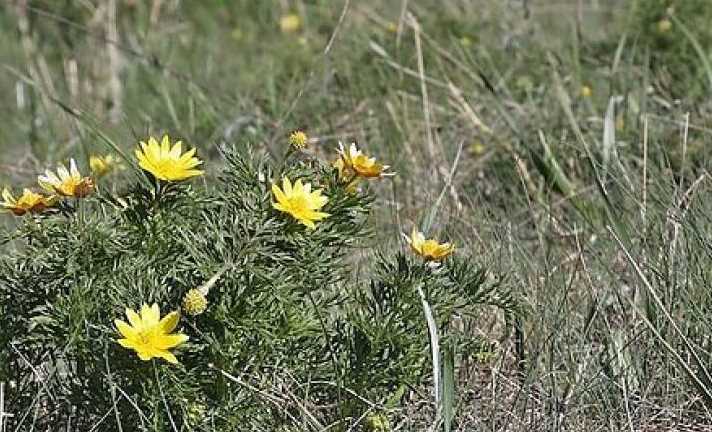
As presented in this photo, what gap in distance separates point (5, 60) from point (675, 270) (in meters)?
2.96

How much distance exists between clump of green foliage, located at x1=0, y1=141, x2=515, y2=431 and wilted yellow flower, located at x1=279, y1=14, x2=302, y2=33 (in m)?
2.26

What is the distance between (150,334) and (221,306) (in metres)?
0.10

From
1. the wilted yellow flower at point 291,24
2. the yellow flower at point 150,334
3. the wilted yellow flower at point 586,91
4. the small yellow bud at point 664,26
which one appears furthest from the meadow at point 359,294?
the wilted yellow flower at point 291,24

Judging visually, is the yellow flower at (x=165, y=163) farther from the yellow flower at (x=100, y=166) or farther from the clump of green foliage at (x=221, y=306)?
the yellow flower at (x=100, y=166)

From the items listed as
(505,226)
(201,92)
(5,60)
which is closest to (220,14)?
(5,60)

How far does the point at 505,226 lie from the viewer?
2096 millimetres

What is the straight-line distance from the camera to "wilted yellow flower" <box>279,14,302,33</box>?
391cm

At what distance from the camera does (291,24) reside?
3.92 meters

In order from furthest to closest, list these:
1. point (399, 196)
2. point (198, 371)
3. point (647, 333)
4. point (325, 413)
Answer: point (399, 196) → point (647, 333) → point (325, 413) → point (198, 371)

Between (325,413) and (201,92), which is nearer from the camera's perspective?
(325,413)

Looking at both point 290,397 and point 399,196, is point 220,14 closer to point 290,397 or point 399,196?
point 399,196

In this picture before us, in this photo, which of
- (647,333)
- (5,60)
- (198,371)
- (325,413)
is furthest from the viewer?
(5,60)

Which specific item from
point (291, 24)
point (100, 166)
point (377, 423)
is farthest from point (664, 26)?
point (377, 423)

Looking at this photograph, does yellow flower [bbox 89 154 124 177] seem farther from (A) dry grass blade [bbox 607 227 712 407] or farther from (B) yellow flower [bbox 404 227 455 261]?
(A) dry grass blade [bbox 607 227 712 407]
